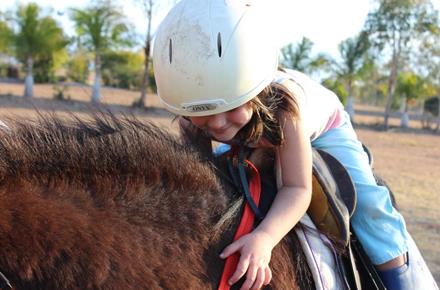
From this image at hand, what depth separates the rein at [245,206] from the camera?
1538 millimetres

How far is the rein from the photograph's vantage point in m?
1.54

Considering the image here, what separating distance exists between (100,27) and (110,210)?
3202 centimetres

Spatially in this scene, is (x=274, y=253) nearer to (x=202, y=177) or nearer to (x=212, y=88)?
(x=202, y=177)

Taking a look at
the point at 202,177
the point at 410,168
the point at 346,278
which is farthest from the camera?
the point at 410,168

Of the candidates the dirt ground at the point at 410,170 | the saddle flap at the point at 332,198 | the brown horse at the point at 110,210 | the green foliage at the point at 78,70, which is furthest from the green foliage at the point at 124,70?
the brown horse at the point at 110,210

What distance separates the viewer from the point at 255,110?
177cm

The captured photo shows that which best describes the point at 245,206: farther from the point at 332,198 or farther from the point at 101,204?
the point at 101,204

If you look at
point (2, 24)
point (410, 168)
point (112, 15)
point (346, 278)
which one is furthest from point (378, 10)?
point (346, 278)

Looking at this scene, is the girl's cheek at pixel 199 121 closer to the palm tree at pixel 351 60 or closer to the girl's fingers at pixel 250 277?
the girl's fingers at pixel 250 277

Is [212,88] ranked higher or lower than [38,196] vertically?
higher

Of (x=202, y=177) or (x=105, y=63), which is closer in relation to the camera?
(x=202, y=177)

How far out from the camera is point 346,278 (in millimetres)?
1888

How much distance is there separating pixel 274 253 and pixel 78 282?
28.6 inches

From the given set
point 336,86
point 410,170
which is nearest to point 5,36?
point 336,86
